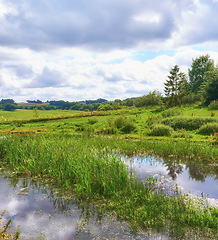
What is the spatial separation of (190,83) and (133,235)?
75.8m

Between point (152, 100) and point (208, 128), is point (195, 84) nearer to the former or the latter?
point (152, 100)

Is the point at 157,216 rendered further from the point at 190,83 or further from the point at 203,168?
the point at 190,83

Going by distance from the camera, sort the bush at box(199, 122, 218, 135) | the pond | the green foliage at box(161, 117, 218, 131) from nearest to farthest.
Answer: the pond → the bush at box(199, 122, 218, 135) → the green foliage at box(161, 117, 218, 131)

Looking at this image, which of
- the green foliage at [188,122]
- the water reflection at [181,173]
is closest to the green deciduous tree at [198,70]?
the green foliage at [188,122]

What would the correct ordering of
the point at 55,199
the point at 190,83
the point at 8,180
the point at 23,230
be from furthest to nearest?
the point at 190,83
the point at 8,180
the point at 55,199
the point at 23,230

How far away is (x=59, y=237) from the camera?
616 cm

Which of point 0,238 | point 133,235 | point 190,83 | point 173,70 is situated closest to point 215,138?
point 133,235

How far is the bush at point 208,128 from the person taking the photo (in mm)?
21273

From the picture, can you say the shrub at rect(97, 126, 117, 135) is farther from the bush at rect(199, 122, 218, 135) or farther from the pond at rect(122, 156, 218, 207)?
the pond at rect(122, 156, 218, 207)

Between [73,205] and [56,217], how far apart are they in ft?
3.09

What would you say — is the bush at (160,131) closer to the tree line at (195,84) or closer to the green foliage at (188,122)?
the green foliage at (188,122)

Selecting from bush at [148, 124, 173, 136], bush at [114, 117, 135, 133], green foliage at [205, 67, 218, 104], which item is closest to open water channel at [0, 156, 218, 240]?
bush at [148, 124, 173, 136]

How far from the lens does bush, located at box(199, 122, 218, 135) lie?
2127cm

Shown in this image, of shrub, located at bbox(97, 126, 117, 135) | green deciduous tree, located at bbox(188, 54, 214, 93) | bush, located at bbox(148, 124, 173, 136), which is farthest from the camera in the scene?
green deciduous tree, located at bbox(188, 54, 214, 93)
